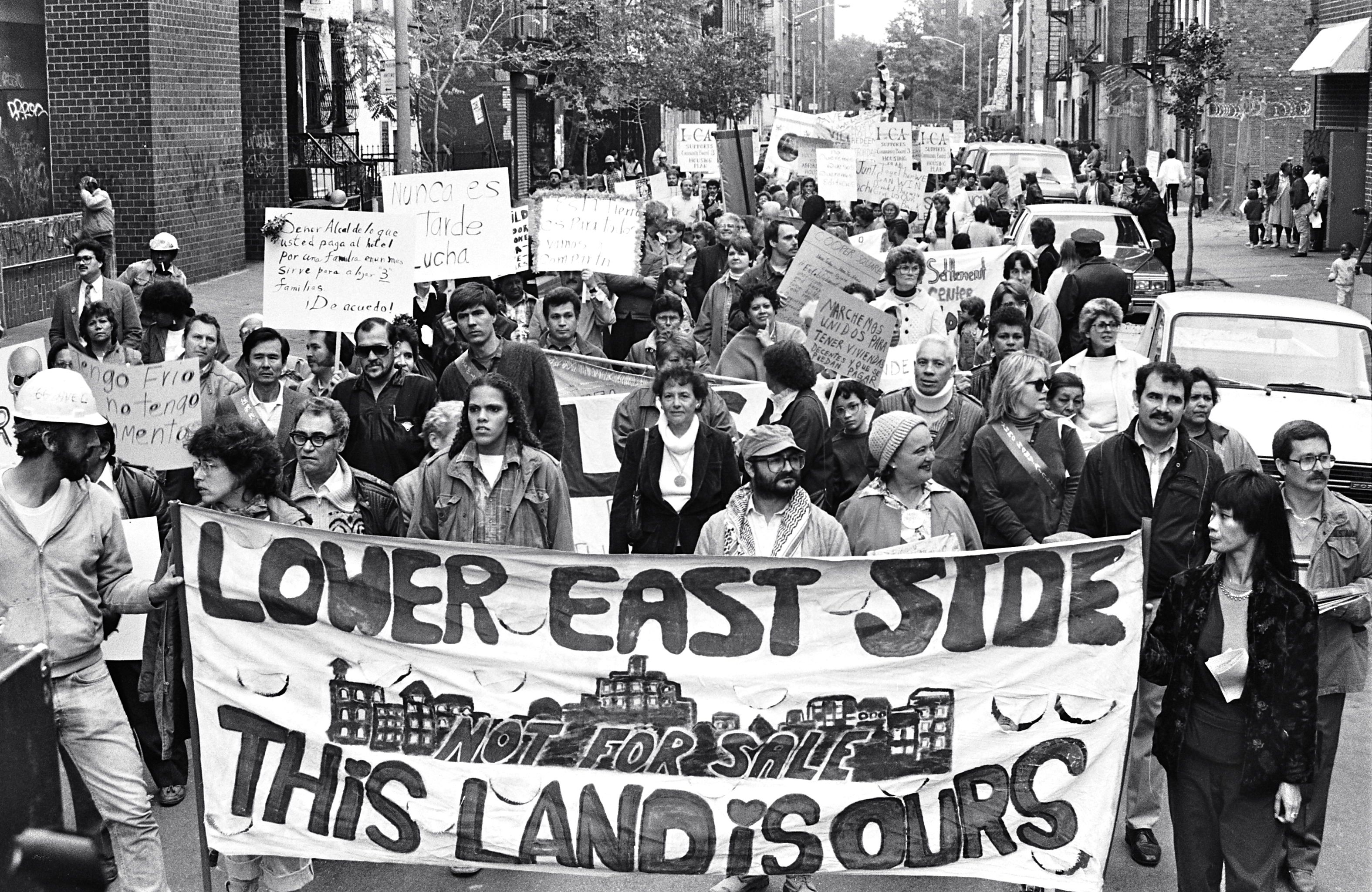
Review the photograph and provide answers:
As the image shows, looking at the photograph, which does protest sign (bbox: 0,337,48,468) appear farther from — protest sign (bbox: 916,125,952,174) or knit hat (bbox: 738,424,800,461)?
protest sign (bbox: 916,125,952,174)

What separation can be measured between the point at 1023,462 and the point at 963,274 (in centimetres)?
656

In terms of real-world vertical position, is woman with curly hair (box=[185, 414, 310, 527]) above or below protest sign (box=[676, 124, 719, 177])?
below

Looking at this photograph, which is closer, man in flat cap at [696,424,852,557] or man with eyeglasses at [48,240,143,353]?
man in flat cap at [696,424,852,557]

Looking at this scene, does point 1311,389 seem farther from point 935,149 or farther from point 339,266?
point 935,149

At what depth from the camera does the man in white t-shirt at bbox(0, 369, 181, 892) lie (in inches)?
211

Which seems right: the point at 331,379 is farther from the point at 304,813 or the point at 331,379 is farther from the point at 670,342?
the point at 304,813

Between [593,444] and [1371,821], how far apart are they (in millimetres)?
4399

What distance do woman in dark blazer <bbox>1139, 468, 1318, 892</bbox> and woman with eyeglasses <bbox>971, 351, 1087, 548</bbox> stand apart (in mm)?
1726

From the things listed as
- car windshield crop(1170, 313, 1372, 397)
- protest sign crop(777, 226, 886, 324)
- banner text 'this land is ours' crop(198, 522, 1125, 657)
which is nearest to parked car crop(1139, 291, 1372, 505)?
car windshield crop(1170, 313, 1372, 397)

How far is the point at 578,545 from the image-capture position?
9406 millimetres

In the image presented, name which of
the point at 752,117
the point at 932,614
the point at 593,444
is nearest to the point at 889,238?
the point at 593,444

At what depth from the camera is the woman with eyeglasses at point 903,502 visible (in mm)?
6375

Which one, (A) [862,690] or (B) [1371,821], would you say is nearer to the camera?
(A) [862,690]

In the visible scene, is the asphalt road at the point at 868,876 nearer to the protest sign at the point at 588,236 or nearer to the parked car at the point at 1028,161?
the protest sign at the point at 588,236
